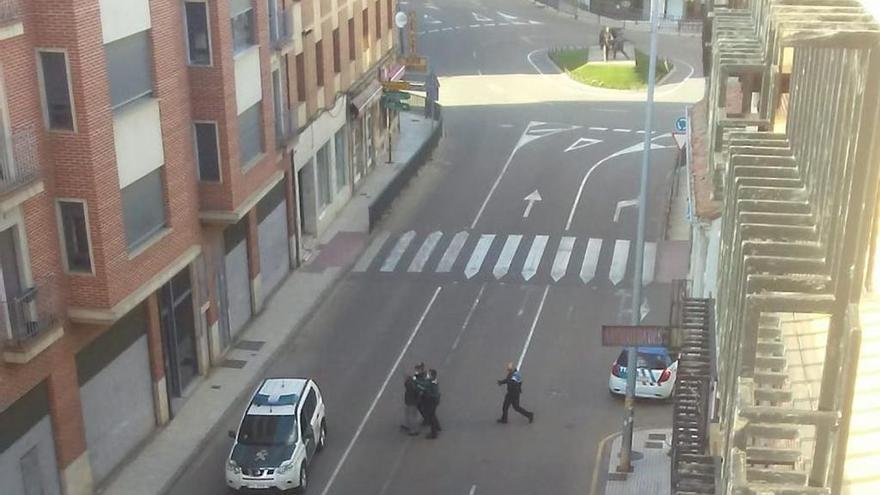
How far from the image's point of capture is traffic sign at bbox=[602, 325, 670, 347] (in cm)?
1811

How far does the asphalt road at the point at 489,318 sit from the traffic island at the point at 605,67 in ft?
24.1

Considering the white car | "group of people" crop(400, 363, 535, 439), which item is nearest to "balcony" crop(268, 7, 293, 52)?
"group of people" crop(400, 363, 535, 439)

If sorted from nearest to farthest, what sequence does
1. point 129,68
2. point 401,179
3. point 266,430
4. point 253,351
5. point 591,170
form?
point 129,68 < point 266,430 < point 253,351 < point 401,179 < point 591,170

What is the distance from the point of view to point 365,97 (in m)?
38.3

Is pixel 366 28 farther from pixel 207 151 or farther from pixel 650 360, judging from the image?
pixel 650 360

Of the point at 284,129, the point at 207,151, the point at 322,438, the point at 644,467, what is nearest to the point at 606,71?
the point at 284,129

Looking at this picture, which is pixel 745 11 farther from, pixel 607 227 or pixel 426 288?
pixel 607 227

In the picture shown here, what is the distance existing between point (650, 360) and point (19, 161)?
1458 cm

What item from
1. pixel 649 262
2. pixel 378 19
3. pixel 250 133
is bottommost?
pixel 649 262

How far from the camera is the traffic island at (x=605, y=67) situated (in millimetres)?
55688

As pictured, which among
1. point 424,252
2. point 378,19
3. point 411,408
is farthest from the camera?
point 378,19

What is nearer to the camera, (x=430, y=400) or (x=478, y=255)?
Result: (x=430, y=400)

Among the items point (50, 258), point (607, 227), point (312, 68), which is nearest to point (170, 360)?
point (50, 258)

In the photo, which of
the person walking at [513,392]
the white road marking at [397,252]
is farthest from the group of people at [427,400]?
the white road marking at [397,252]
